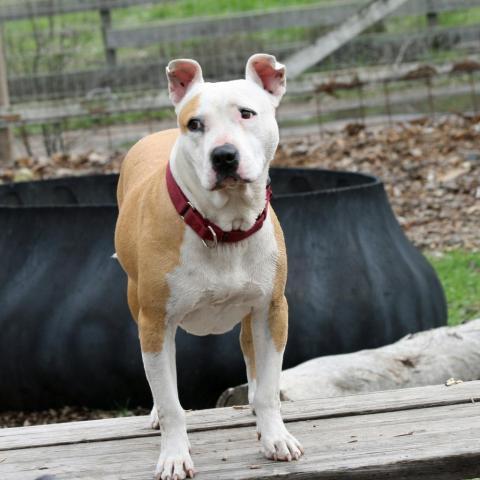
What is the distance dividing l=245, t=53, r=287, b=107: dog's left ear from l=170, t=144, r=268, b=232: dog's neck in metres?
0.27

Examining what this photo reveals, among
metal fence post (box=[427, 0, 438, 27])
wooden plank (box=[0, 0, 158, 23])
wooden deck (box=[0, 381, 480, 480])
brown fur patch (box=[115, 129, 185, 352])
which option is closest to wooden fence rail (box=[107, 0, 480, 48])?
metal fence post (box=[427, 0, 438, 27])

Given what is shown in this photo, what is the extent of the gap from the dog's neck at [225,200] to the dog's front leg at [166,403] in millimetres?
377

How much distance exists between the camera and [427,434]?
148 inches

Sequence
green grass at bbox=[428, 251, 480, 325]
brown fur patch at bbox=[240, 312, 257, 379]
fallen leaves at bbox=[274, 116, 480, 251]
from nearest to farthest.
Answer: brown fur patch at bbox=[240, 312, 257, 379], green grass at bbox=[428, 251, 480, 325], fallen leaves at bbox=[274, 116, 480, 251]

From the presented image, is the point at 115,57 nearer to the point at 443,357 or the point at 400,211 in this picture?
the point at 400,211

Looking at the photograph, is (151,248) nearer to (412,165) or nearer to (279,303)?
(279,303)

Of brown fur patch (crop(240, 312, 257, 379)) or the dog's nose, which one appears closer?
the dog's nose

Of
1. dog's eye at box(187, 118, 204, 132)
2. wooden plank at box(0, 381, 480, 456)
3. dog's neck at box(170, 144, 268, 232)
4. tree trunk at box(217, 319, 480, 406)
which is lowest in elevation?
tree trunk at box(217, 319, 480, 406)

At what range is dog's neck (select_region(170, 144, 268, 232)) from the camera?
3.38 m

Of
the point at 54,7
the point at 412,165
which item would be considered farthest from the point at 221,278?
the point at 54,7

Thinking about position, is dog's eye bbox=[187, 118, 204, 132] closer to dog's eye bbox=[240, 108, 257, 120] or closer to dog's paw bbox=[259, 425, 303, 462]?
dog's eye bbox=[240, 108, 257, 120]

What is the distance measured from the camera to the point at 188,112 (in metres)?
3.28

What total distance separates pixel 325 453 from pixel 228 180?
1.04 metres

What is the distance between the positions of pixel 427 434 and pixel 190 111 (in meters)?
1.37
